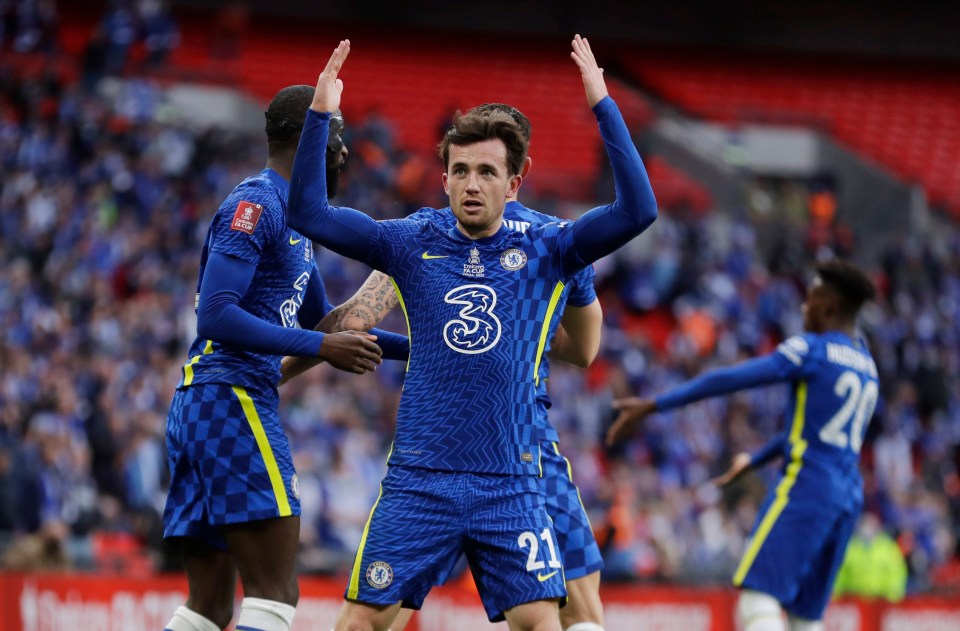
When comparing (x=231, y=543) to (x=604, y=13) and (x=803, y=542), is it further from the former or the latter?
(x=604, y=13)

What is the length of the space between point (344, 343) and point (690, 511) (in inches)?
445

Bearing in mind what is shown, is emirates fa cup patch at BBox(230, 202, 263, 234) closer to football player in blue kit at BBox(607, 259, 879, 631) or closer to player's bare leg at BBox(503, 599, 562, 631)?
player's bare leg at BBox(503, 599, 562, 631)

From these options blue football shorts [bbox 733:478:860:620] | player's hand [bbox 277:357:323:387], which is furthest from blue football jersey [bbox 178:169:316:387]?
blue football shorts [bbox 733:478:860:620]

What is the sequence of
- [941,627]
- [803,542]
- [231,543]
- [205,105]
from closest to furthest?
[231,543] < [803,542] < [941,627] < [205,105]

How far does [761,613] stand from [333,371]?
8.64m

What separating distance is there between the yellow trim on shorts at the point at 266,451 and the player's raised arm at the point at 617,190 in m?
1.46

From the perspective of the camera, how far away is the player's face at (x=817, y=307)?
325 inches

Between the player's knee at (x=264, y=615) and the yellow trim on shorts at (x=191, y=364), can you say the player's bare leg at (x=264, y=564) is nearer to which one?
the player's knee at (x=264, y=615)

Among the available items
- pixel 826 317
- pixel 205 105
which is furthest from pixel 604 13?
pixel 826 317

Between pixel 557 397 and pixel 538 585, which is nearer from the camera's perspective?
pixel 538 585

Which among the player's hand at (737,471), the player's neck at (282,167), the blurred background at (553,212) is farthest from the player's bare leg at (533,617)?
the player's hand at (737,471)

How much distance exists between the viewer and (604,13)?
99.7ft

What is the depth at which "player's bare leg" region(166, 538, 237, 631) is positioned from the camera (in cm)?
603

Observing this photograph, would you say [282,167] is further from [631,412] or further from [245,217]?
[631,412]
